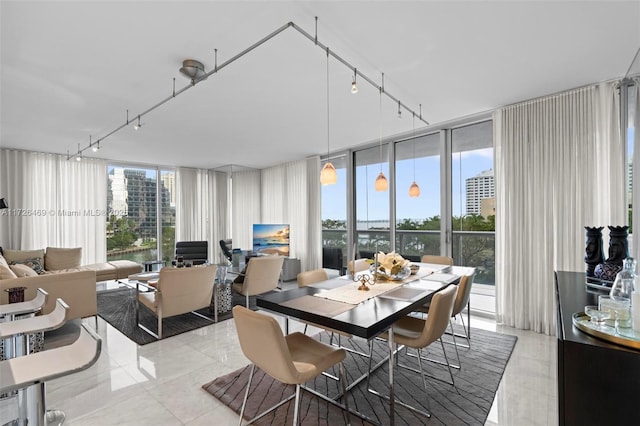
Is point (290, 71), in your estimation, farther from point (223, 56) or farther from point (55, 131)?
point (55, 131)

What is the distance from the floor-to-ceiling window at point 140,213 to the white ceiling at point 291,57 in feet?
9.02

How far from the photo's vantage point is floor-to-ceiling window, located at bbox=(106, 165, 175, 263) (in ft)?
23.2

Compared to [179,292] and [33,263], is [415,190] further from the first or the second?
[33,263]

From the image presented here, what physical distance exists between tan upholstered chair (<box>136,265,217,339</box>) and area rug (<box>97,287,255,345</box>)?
11cm

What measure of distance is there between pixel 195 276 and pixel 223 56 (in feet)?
8.17

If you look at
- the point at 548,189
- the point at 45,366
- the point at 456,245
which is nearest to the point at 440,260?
the point at 456,245

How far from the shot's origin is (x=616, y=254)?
2.24 metres

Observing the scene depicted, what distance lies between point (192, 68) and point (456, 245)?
4196 millimetres

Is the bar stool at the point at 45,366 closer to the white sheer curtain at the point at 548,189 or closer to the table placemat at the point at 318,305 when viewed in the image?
the table placemat at the point at 318,305

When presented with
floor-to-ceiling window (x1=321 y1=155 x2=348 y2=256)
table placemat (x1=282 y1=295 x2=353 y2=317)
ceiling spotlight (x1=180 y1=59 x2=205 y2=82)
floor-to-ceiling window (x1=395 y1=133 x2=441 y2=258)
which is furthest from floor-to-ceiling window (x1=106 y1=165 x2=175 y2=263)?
table placemat (x1=282 y1=295 x2=353 y2=317)

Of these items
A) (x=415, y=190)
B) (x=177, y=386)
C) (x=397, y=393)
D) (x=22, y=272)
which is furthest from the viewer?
(x=415, y=190)

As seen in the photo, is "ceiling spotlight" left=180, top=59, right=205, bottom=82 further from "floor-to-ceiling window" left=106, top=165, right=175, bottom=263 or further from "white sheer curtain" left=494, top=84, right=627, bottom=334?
"floor-to-ceiling window" left=106, top=165, right=175, bottom=263

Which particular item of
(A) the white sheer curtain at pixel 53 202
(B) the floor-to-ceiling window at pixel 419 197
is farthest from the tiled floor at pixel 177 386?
(A) the white sheer curtain at pixel 53 202

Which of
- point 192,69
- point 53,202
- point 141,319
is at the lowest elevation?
point 141,319
